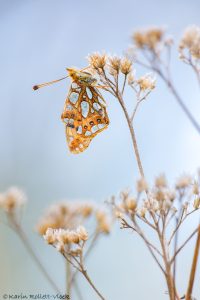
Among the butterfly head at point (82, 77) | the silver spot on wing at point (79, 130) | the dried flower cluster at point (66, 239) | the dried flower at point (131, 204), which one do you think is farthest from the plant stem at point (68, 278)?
the butterfly head at point (82, 77)

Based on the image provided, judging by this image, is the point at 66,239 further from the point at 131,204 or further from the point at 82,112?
the point at 82,112

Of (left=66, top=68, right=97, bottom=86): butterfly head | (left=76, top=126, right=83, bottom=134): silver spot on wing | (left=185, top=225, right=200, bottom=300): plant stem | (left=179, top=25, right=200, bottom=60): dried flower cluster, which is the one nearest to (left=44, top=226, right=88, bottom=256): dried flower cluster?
(left=185, top=225, right=200, bottom=300): plant stem

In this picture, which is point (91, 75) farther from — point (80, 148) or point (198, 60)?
point (198, 60)

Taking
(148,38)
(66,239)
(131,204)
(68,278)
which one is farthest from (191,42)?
(68,278)

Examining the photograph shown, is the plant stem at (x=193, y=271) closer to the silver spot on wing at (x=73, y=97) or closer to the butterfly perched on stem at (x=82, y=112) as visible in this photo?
the butterfly perched on stem at (x=82, y=112)

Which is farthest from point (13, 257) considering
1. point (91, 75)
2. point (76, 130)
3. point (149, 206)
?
point (149, 206)
